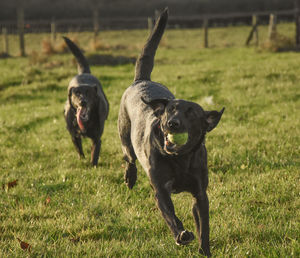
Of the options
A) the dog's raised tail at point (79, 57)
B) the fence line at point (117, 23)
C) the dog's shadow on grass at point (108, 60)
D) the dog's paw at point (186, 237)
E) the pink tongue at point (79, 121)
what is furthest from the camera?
the fence line at point (117, 23)

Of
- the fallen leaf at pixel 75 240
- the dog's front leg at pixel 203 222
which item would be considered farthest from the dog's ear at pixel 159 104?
the fallen leaf at pixel 75 240

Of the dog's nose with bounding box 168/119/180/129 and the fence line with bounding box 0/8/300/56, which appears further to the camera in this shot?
the fence line with bounding box 0/8/300/56

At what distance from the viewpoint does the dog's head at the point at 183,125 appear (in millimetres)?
2783

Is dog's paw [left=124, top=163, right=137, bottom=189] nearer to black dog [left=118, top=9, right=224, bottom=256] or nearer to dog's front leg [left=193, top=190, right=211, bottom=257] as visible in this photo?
black dog [left=118, top=9, right=224, bottom=256]

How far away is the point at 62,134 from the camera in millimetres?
7398

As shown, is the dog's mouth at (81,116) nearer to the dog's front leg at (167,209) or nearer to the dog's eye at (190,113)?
the dog's front leg at (167,209)

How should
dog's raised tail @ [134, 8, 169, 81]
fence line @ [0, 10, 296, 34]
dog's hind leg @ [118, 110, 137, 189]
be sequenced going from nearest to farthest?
dog's hind leg @ [118, 110, 137, 189] → dog's raised tail @ [134, 8, 169, 81] → fence line @ [0, 10, 296, 34]

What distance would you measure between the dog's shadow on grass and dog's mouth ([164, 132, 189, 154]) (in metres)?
12.8

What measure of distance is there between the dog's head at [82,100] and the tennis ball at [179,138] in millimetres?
3368

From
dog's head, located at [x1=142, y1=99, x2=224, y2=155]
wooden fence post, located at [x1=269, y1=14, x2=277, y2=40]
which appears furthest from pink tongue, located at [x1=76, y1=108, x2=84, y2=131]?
wooden fence post, located at [x1=269, y1=14, x2=277, y2=40]

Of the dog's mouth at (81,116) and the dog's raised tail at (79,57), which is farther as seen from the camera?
the dog's raised tail at (79,57)

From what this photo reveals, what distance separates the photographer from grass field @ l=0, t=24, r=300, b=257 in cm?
332

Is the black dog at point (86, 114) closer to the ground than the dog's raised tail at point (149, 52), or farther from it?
closer to the ground

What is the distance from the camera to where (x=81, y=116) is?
600cm
